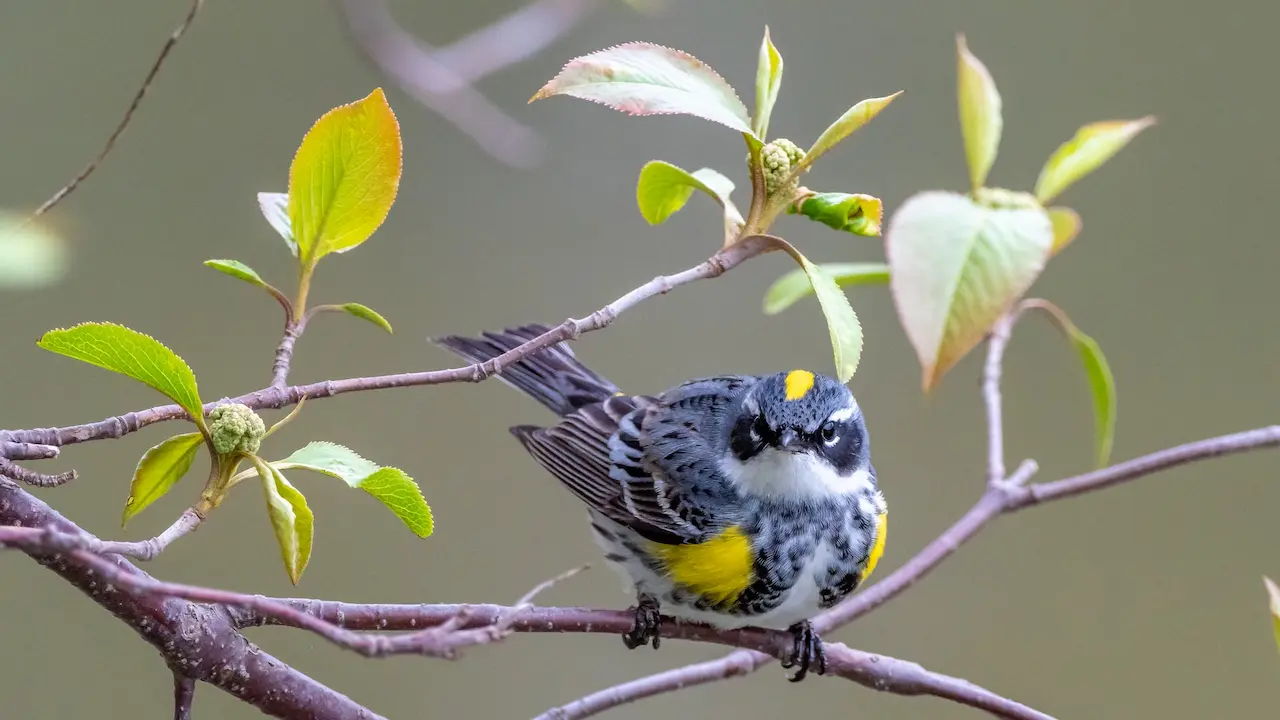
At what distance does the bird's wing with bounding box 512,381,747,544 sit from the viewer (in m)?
1.56

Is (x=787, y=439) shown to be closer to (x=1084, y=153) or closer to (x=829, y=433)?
(x=829, y=433)

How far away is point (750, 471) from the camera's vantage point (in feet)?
5.12

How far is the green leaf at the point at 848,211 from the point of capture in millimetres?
938

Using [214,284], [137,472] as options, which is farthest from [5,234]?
[214,284]

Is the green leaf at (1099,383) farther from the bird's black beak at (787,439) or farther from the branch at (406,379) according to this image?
the branch at (406,379)

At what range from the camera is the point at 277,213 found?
3.27ft

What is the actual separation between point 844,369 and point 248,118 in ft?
9.45

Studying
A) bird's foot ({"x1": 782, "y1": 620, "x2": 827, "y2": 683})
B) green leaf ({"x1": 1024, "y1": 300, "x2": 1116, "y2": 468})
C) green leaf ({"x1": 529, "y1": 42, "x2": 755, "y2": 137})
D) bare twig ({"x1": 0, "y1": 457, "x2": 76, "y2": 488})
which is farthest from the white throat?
bare twig ({"x1": 0, "y1": 457, "x2": 76, "y2": 488})

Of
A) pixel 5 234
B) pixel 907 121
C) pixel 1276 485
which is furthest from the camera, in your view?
pixel 1276 485

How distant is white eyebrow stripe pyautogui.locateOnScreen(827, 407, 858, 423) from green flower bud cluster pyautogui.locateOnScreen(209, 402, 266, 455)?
2.81ft

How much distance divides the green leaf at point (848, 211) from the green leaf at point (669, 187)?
0.31 feet

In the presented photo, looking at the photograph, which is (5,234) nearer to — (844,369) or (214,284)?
(844,369)

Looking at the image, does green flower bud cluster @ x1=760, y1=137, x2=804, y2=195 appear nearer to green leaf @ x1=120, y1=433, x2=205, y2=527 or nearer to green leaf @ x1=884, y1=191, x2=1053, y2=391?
green leaf @ x1=884, y1=191, x2=1053, y2=391

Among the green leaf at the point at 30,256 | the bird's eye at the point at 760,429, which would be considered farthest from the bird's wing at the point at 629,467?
the green leaf at the point at 30,256
